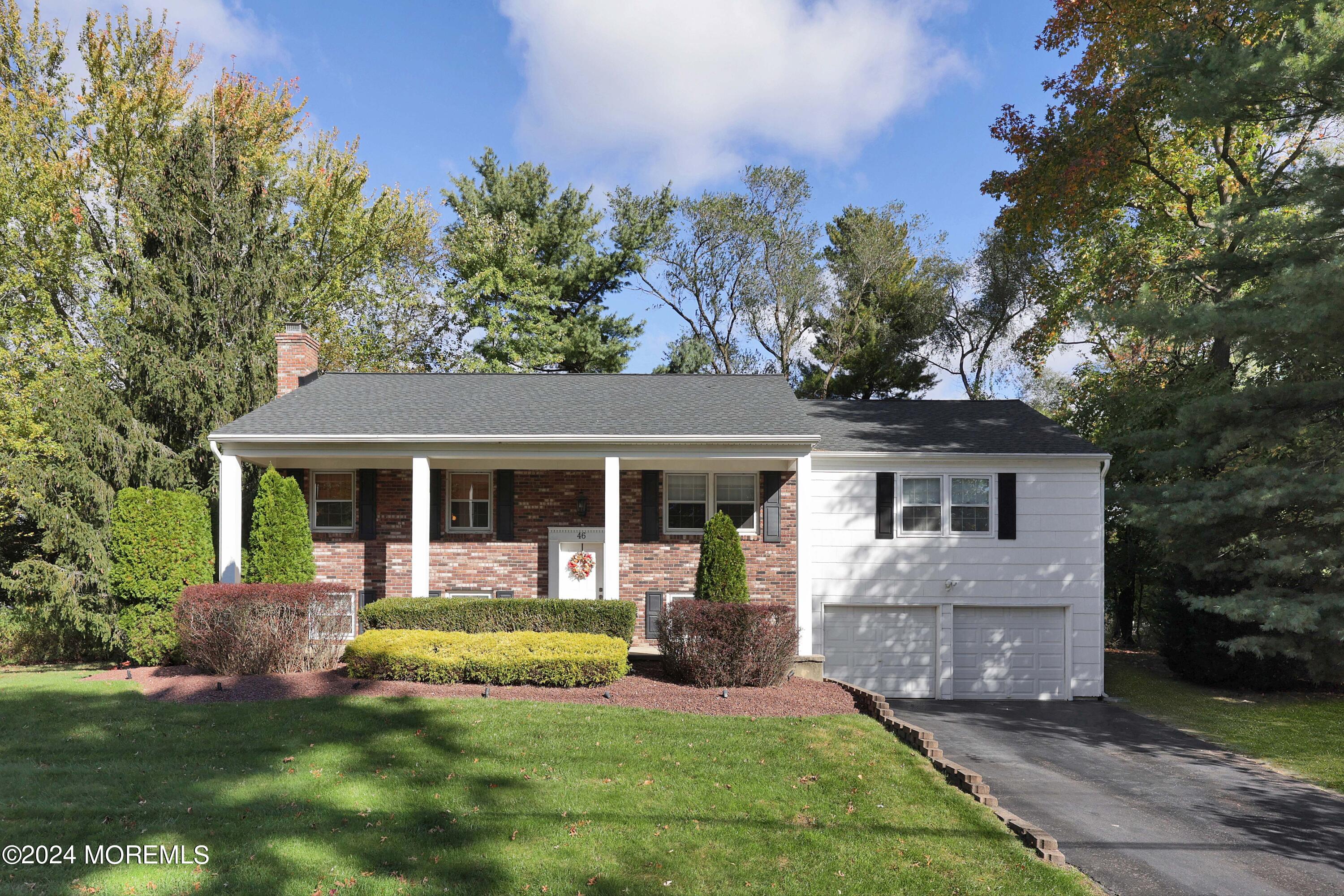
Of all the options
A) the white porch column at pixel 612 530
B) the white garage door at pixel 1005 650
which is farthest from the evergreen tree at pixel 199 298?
the white garage door at pixel 1005 650

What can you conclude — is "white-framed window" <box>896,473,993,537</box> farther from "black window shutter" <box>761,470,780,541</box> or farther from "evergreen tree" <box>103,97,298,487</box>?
"evergreen tree" <box>103,97,298,487</box>

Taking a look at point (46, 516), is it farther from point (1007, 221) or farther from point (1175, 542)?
point (1007, 221)

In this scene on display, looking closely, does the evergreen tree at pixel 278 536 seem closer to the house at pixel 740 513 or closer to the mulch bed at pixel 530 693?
the house at pixel 740 513

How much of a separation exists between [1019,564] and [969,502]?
1527mm

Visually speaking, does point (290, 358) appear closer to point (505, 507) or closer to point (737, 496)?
point (505, 507)

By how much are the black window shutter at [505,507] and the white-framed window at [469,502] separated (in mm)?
277

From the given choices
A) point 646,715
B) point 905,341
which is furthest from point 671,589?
point 905,341

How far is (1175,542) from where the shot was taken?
14258mm

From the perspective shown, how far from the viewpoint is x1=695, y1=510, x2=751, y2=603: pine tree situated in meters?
12.5

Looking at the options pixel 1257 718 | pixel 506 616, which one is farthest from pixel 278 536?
pixel 1257 718

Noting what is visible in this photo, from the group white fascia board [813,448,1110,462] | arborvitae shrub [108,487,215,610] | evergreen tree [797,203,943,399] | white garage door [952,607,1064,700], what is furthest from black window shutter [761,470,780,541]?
evergreen tree [797,203,943,399]

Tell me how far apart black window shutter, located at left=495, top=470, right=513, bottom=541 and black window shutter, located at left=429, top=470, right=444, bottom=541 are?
1149 millimetres

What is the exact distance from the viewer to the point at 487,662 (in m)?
11.1

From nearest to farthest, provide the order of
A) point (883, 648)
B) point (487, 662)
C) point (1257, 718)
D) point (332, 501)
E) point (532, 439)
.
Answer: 1. point (487, 662)
2. point (1257, 718)
3. point (532, 439)
4. point (883, 648)
5. point (332, 501)
